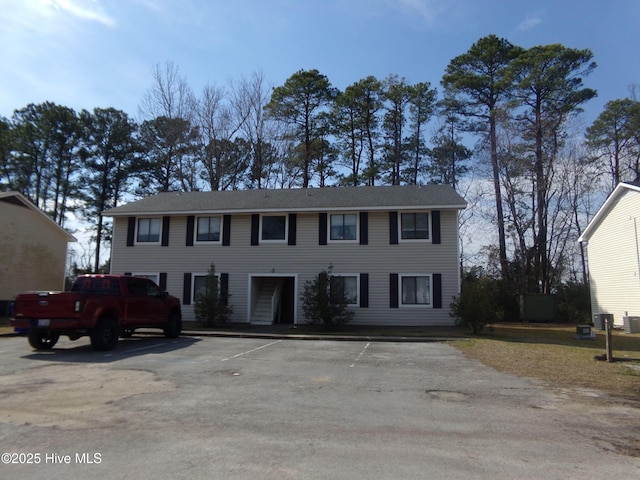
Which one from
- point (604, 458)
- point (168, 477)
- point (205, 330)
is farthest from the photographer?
point (205, 330)

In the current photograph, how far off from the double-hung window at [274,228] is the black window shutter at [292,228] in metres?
0.29

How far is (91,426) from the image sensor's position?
546 centimetres

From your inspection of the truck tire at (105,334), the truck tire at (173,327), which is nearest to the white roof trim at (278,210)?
the truck tire at (173,327)

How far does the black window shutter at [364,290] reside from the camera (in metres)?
20.1

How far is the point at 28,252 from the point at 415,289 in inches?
862

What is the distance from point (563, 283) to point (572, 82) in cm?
1390

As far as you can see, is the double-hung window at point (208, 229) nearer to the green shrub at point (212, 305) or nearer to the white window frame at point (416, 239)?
the green shrub at point (212, 305)

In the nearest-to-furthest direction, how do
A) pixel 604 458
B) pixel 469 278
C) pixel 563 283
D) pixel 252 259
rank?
pixel 604 458, pixel 252 259, pixel 469 278, pixel 563 283

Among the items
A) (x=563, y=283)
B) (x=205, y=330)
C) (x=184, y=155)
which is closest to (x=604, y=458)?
(x=205, y=330)

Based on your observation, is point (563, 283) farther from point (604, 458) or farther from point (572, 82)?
point (604, 458)

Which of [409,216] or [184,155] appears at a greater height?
[184,155]

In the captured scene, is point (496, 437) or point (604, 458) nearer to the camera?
point (604, 458)

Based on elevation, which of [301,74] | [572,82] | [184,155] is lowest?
[184,155]

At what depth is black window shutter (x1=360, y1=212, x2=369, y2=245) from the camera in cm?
2061
